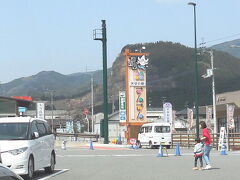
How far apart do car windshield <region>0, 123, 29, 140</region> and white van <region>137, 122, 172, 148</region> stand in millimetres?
25611

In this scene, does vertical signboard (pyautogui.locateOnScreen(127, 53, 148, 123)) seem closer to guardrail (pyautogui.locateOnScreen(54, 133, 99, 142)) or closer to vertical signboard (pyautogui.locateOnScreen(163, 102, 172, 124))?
vertical signboard (pyautogui.locateOnScreen(163, 102, 172, 124))

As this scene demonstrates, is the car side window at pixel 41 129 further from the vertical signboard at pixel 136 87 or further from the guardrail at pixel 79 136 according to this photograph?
the guardrail at pixel 79 136

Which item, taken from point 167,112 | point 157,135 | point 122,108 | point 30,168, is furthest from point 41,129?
point 122,108

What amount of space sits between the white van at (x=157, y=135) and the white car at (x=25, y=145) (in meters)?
23.8

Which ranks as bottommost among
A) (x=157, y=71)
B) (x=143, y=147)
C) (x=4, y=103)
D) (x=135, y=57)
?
(x=143, y=147)

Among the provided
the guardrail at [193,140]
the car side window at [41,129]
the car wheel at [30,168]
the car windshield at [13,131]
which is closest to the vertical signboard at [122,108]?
the guardrail at [193,140]

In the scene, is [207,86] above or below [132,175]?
above

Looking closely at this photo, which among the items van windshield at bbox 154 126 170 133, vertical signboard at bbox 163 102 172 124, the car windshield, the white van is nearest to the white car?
the car windshield

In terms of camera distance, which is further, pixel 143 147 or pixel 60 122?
pixel 60 122

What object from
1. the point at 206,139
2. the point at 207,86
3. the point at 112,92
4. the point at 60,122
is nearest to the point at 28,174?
the point at 206,139

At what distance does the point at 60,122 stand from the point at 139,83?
273 ft

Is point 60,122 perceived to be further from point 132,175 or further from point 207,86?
point 132,175

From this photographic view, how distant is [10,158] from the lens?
1359 cm

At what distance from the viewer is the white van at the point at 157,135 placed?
39.9 meters
